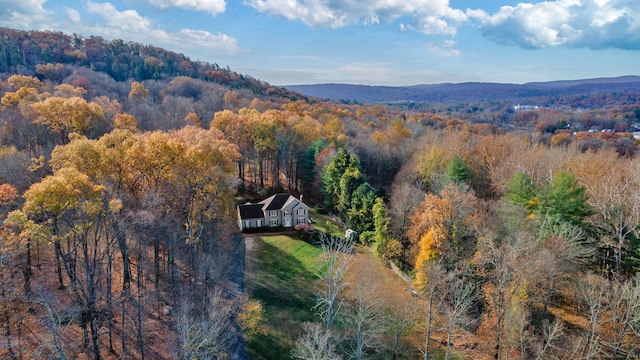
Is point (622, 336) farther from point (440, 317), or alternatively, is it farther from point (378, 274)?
point (378, 274)

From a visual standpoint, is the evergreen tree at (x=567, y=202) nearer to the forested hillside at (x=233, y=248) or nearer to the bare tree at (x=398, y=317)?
the forested hillside at (x=233, y=248)

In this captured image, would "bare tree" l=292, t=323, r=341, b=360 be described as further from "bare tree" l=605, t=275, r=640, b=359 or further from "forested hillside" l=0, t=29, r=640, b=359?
"bare tree" l=605, t=275, r=640, b=359

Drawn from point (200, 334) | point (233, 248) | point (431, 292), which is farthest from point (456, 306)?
point (233, 248)

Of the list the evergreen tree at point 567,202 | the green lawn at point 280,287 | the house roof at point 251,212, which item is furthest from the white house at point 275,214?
the evergreen tree at point 567,202

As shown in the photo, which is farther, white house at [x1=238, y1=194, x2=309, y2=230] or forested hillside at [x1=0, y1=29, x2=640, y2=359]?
white house at [x1=238, y1=194, x2=309, y2=230]

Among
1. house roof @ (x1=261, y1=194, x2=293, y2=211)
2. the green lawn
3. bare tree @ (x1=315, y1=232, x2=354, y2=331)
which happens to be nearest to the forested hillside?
bare tree @ (x1=315, y1=232, x2=354, y2=331)

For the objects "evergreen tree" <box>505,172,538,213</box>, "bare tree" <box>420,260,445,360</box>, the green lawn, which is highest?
"evergreen tree" <box>505,172,538,213</box>

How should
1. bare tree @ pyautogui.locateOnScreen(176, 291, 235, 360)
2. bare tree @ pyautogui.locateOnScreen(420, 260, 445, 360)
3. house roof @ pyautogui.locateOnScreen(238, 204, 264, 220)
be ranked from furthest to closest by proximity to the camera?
house roof @ pyautogui.locateOnScreen(238, 204, 264, 220) < bare tree @ pyautogui.locateOnScreen(420, 260, 445, 360) < bare tree @ pyautogui.locateOnScreen(176, 291, 235, 360)

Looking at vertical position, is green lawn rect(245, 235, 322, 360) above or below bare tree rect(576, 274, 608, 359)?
below
